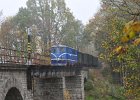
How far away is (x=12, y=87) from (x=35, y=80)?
9810mm

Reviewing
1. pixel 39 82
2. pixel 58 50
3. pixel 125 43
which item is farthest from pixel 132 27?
pixel 58 50

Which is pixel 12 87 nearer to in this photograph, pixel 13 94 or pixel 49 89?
pixel 13 94

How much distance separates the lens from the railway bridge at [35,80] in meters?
16.6

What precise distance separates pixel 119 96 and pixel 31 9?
24136mm

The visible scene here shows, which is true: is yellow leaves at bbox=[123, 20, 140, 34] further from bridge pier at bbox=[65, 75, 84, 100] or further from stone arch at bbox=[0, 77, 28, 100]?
bridge pier at bbox=[65, 75, 84, 100]

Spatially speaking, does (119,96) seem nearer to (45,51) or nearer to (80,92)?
(80,92)

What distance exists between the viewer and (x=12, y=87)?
1717 cm

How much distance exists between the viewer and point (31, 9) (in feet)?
195

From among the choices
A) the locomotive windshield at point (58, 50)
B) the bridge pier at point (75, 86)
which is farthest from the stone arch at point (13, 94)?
the locomotive windshield at point (58, 50)

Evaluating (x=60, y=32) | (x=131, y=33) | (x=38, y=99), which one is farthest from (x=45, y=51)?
(x=131, y=33)

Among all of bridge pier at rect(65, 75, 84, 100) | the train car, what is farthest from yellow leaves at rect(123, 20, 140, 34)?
bridge pier at rect(65, 75, 84, 100)

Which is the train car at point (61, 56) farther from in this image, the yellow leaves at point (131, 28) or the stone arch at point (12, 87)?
the yellow leaves at point (131, 28)

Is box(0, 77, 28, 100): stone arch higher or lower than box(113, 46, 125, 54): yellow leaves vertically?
lower

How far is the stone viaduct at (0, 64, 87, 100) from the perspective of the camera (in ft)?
54.4
